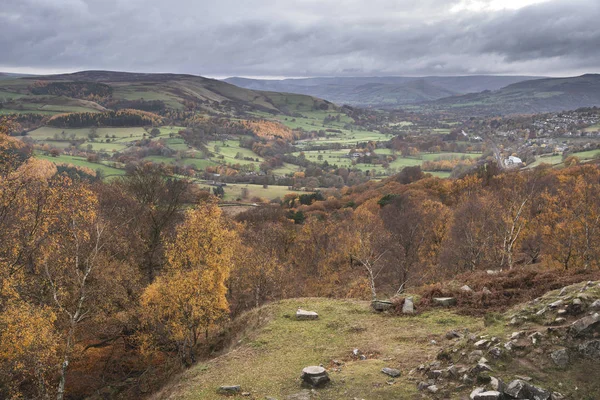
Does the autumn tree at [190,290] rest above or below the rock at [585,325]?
below

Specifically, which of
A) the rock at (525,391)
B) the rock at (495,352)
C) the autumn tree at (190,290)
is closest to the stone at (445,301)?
the rock at (495,352)

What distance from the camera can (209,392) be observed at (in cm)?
1641

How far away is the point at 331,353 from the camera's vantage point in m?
19.1

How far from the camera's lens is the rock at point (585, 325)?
12.9m

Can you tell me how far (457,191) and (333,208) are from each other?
104 ft

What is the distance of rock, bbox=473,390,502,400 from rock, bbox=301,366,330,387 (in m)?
5.80

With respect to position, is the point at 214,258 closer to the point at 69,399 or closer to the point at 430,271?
the point at 69,399

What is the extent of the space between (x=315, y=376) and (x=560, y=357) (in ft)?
28.7

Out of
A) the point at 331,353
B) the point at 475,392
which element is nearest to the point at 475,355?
the point at 475,392

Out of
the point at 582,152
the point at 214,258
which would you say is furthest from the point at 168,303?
the point at 582,152

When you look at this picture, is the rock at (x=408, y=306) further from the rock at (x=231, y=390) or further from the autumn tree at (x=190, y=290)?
the autumn tree at (x=190, y=290)

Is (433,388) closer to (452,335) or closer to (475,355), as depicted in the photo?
(475,355)

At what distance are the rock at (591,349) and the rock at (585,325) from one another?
0.39 metres

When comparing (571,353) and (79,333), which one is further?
(79,333)
